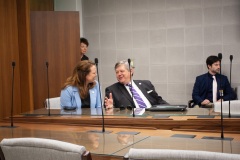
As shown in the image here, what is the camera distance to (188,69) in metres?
5.58

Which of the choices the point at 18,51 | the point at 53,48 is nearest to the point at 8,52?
the point at 18,51

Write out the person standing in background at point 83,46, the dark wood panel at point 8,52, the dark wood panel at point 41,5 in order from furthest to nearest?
the person standing in background at point 83,46 < the dark wood panel at point 41,5 < the dark wood panel at point 8,52

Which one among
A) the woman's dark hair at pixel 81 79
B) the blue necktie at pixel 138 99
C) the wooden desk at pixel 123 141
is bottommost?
the wooden desk at pixel 123 141

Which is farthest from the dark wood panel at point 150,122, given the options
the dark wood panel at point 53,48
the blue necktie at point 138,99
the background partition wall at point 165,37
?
the background partition wall at point 165,37

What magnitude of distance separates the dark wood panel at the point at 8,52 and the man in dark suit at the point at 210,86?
2.49 metres

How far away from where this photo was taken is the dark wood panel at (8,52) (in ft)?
16.5

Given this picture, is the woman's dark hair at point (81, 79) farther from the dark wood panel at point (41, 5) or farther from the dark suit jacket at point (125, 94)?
the dark wood panel at point (41, 5)

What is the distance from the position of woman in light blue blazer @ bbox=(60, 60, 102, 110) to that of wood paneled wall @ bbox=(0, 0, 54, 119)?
1431 millimetres

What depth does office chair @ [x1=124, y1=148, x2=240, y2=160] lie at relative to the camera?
137 centimetres

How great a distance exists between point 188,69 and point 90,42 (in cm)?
167

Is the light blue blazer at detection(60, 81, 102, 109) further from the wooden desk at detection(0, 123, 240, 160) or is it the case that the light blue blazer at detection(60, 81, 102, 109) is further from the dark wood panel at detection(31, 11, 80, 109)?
the dark wood panel at detection(31, 11, 80, 109)

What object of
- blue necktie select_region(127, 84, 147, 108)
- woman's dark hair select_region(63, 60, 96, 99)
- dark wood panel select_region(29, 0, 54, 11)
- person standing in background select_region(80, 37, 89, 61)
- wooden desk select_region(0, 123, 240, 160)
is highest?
dark wood panel select_region(29, 0, 54, 11)

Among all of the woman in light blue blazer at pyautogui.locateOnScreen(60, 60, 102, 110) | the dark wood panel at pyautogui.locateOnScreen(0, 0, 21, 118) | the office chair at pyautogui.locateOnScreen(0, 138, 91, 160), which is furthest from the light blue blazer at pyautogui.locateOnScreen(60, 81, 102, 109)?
the office chair at pyautogui.locateOnScreen(0, 138, 91, 160)

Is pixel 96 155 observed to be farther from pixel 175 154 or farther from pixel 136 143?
pixel 175 154
